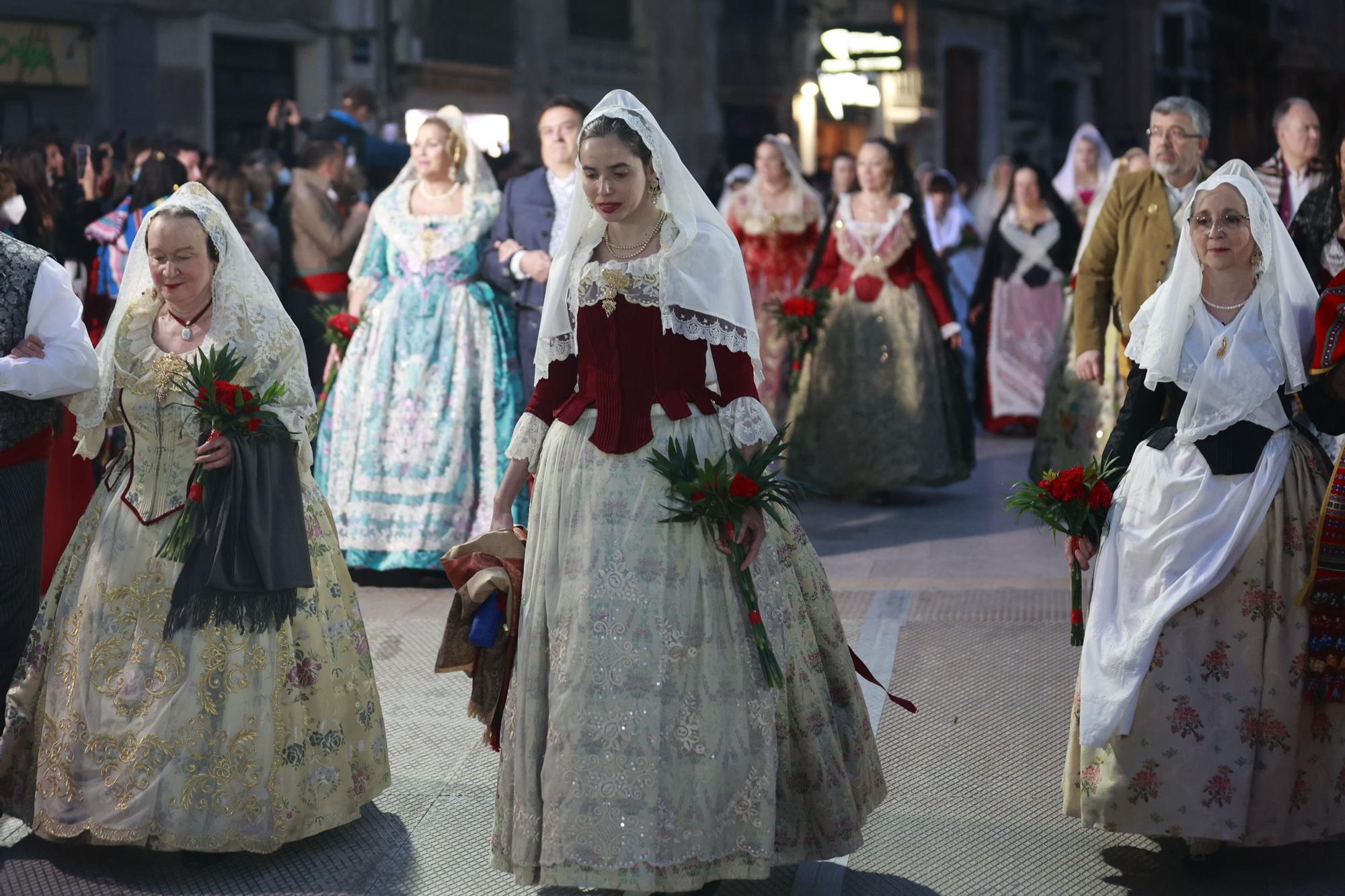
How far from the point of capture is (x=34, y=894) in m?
4.14

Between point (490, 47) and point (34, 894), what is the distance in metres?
19.8

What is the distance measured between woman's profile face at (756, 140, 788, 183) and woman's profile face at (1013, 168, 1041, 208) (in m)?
1.97

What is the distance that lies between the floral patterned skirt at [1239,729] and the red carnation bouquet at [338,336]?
4500mm

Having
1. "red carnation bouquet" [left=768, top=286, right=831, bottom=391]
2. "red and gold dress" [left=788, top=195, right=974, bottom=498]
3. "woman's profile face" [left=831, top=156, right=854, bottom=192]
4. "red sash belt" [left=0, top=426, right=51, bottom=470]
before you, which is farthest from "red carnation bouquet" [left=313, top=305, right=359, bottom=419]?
"woman's profile face" [left=831, top=156, right=854, bottom=192]

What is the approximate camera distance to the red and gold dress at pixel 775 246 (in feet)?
33.5

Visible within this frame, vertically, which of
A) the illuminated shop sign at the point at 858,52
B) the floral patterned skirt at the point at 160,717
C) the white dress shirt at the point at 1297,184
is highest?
the illuminated shop sign at the point at 858,52

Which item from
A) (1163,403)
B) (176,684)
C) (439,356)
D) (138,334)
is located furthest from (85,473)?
(1163,403)

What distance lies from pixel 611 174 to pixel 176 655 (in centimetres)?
154

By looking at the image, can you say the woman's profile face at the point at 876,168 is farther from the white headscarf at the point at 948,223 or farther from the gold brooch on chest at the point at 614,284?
the gold brooch on chest at the point at 614,284

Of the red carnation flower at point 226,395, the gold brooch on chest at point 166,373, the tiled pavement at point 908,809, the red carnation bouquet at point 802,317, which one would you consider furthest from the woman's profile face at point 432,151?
the red carnation flower at point 226,395

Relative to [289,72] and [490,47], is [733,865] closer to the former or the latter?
[289,72]

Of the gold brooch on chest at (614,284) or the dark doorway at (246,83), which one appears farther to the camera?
the dark doorway at (246,83)

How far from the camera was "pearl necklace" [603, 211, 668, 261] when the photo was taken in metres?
4.06

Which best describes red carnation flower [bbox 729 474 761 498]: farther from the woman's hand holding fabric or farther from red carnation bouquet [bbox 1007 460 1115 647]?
the woman's hand holding fabric
